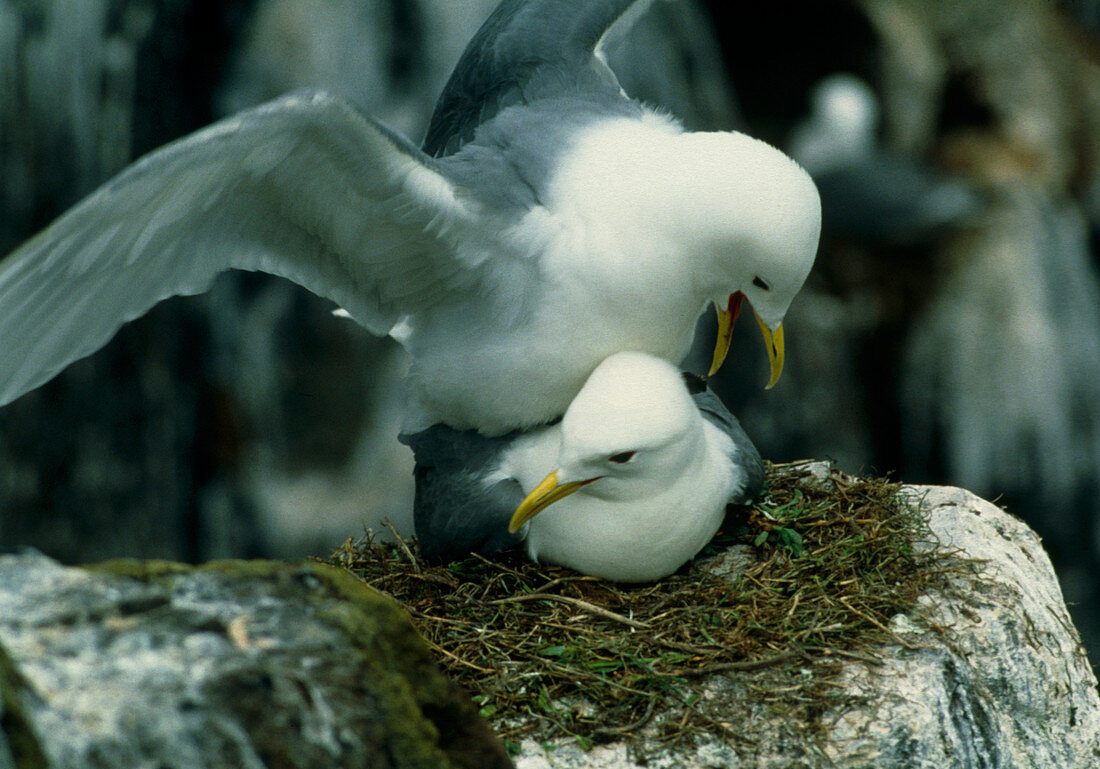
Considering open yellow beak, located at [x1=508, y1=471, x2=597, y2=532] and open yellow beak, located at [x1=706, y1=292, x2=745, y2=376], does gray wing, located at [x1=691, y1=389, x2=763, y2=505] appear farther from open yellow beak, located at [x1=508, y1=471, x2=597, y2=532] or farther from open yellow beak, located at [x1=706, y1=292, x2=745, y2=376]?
open yellow beak, located at [x1=508, y1=471, x2=597, y2=532]

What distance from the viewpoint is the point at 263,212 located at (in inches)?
116

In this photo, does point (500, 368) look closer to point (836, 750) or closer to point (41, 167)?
point (836, 750)

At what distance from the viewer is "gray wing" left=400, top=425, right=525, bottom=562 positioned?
3.16 m

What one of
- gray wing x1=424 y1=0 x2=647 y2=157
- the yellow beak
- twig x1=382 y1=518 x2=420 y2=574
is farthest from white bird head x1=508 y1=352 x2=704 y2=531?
gray wing x1=424 y1=0 x2=647 y2=157

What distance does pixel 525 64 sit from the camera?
3.64 metres

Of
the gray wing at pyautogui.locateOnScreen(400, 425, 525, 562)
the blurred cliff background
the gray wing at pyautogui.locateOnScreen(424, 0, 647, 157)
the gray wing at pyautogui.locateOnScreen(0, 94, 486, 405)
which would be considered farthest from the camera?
the blurred cliff background

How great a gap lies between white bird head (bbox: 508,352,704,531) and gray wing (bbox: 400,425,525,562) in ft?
0.59

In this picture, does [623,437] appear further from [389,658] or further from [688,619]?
[389,658]

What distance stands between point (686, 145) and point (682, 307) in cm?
43

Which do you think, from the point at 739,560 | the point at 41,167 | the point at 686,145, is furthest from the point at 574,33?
the point at 41,167

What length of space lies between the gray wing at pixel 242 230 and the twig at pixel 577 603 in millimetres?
883

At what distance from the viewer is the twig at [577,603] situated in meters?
2.92

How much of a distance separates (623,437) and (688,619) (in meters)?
0.53

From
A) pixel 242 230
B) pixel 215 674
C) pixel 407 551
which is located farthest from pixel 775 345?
pixel 215 674
